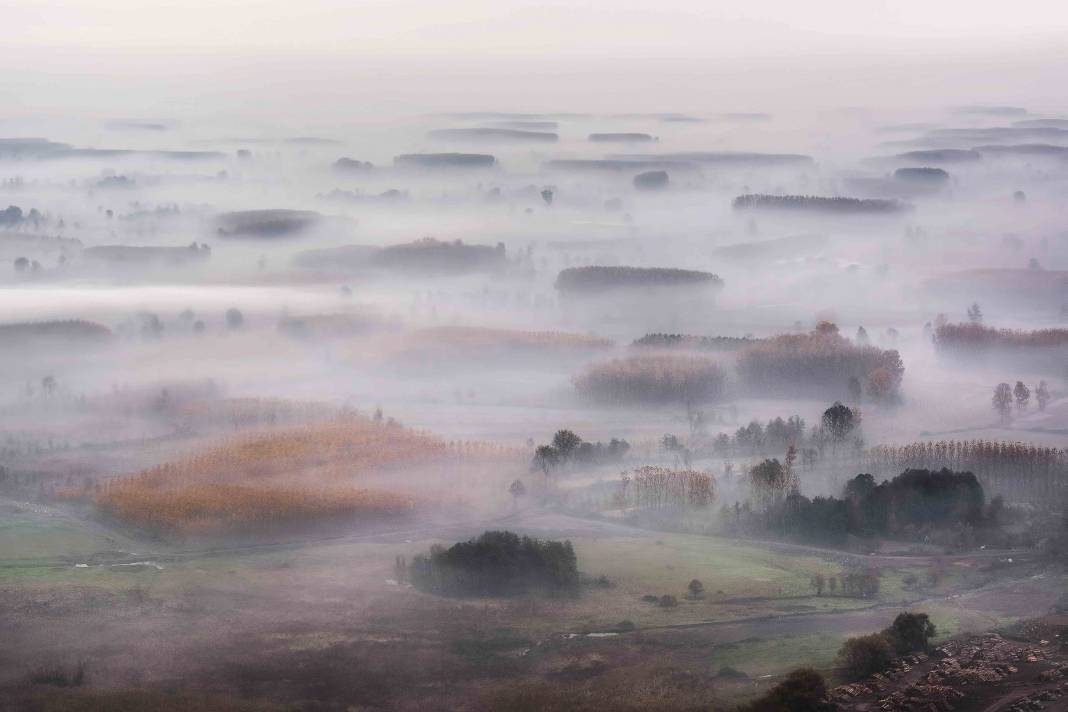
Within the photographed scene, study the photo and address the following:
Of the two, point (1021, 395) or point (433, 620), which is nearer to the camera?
point (433, 620)

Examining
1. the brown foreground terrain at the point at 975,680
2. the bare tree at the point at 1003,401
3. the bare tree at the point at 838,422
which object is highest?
the bare tree at the point at 1003,401

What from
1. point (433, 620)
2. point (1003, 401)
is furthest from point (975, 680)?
point (1003, 401)

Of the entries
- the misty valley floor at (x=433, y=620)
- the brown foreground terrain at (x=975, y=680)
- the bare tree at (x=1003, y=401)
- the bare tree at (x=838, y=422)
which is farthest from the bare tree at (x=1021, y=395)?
the brown foreground terrain at (x=975, y=680)

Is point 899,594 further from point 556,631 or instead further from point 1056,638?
point 556,631

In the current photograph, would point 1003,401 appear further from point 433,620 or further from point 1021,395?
point 433,620

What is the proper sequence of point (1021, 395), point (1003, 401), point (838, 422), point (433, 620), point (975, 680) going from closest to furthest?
point (975, 680), point (433, 620), point (838, 422), point (1003, 401), point (1021, 395)

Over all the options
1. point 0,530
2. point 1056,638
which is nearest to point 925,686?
point 1056,638

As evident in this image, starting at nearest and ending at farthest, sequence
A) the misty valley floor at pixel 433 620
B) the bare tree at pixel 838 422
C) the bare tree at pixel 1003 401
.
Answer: the misty valley floor at pixel 433 620
the bare tree at pixel 838 422
the bare tree at pixel 1003 401

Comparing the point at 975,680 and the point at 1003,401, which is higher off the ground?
the point at 1003,401

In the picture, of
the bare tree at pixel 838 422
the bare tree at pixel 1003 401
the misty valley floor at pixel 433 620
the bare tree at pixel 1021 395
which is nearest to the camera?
the misty valley floor at pixel 433 620

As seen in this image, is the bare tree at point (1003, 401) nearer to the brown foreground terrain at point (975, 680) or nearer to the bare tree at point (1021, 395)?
the bare tree at point (1021, 395)

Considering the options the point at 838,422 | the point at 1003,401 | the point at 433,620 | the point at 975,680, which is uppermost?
the point at 1003,401
